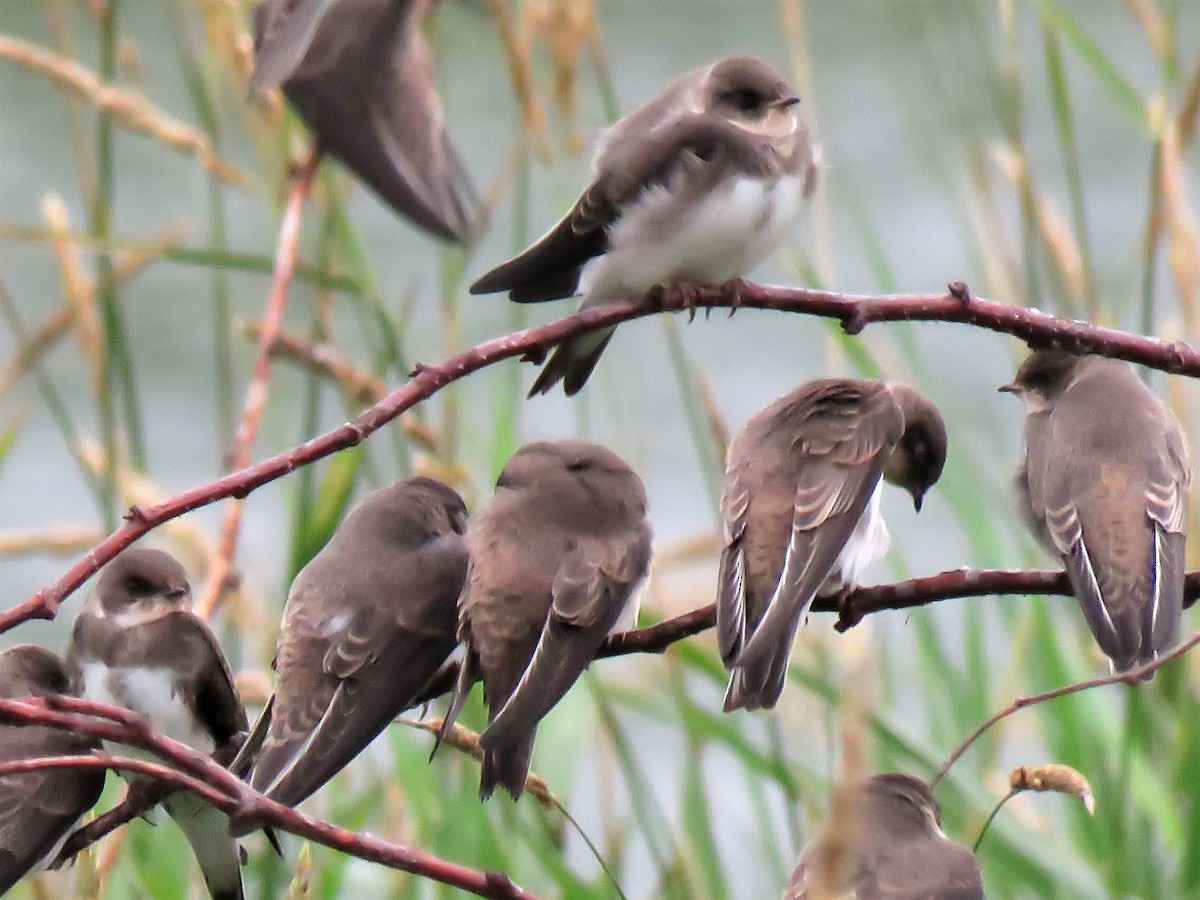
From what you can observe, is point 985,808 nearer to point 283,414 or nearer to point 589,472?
point 589,472

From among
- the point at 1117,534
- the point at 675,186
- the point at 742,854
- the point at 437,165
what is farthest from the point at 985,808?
the point at 742,854

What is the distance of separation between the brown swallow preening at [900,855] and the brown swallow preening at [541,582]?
0.31m

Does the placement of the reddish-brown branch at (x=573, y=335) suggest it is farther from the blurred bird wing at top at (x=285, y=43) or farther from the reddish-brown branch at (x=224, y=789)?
the blurred bird wing at top at (x=285, y=43)

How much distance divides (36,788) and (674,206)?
0.99 meters

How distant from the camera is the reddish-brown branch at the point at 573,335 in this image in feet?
5.19

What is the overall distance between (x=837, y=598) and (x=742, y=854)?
3.09m

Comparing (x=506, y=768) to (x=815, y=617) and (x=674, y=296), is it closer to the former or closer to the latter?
(x=674, y=296)

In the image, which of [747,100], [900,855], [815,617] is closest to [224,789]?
[900,855]

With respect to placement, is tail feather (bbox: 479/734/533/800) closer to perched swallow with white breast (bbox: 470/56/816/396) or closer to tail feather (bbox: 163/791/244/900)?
perched swallow with white breast (bbox: 470/56/816/396)

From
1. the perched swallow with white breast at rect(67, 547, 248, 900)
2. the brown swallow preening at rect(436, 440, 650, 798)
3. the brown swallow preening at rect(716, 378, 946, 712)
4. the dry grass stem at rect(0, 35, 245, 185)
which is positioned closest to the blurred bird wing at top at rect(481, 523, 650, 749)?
the brown swallow preening at rect(436, 440, 650, 798)

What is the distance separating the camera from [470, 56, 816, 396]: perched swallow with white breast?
238 cm

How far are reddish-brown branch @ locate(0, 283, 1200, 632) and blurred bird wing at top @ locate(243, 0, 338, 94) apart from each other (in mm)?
450

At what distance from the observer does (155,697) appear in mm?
2559

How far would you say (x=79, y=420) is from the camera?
7836mm
